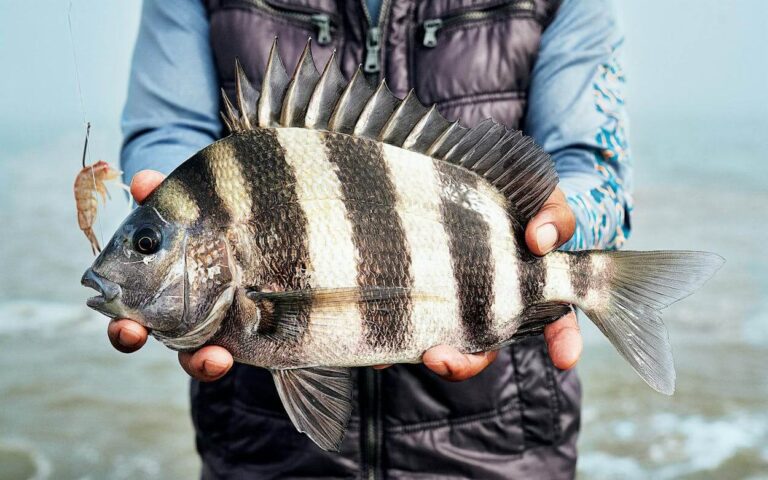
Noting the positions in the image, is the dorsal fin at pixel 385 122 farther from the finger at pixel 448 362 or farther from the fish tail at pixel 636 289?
the finger at pixel 448 362

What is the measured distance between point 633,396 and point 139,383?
302 cm

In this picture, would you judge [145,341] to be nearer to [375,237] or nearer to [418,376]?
[375,237]

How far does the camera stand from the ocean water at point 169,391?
13.5ft

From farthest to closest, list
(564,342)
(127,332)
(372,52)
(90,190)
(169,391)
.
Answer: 1. (169,391)
2. (372,52)
3. (90,190)
4. (564,342)
5. (127,332)

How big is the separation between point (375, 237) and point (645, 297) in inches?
20.1

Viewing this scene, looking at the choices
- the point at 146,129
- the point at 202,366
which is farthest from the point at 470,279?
the point at 146,129

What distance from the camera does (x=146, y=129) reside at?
208 centimetres

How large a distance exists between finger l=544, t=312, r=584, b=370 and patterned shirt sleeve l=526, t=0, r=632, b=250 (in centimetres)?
44

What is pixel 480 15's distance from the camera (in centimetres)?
195

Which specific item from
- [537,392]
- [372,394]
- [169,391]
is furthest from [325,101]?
[169,391]

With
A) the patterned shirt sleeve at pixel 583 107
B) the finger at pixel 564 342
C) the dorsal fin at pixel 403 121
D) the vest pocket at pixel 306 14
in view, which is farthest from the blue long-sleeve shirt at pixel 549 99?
the dorsal fin at pixel 403 121

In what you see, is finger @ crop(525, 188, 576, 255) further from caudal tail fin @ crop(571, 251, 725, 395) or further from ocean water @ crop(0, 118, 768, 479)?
ocean water @ crop(0, 118, 768, 479)

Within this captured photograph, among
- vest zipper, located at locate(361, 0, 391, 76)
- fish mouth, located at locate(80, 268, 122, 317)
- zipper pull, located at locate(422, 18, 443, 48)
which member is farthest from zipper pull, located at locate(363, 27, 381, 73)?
fish mouth, located at locate(80, 268, 122, 317)

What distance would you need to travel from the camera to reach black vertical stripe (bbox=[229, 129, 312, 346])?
132 centimetres
